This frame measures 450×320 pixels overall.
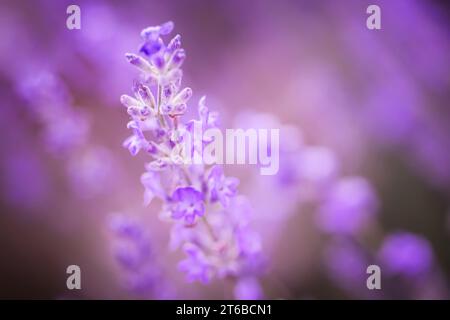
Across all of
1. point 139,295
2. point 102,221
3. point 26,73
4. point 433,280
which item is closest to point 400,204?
point 433,280

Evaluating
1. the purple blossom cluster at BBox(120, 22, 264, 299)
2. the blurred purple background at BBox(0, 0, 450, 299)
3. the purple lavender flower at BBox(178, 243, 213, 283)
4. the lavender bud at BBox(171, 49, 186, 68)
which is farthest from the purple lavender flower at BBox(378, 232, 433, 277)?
the lavender bud at BBox(171, 49, 186, 68)

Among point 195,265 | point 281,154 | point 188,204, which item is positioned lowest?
point 195,265

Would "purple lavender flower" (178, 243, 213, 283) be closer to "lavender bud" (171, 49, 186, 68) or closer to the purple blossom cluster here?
the purple blossom cluster

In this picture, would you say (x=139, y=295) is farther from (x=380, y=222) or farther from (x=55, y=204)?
(x=380, y=222)

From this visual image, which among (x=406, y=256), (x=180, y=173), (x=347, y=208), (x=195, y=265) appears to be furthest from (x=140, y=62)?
(x=406, y=256)

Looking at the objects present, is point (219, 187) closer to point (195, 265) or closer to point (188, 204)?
point (188, 204)

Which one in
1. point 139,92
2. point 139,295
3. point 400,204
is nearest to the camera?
point 139,92
